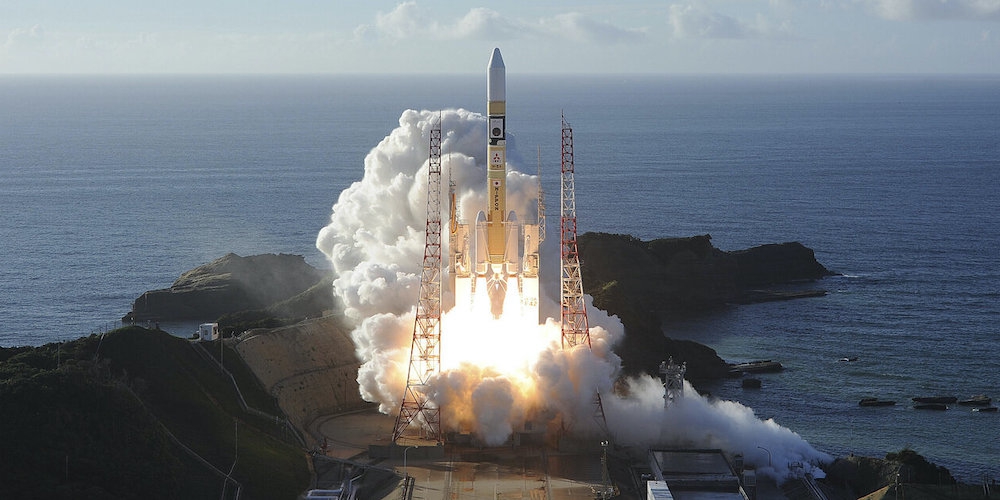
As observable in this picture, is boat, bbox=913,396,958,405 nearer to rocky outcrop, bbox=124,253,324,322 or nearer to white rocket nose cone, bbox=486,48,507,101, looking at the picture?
white rocket nose cone, bbox=486,48,507,101

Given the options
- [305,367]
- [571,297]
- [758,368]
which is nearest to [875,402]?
[758,368]

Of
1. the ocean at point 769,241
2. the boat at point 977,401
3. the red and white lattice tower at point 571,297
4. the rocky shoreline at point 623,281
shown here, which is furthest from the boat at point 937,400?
the red and white lattice tower at point 571,297

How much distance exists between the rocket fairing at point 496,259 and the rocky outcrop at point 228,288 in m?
36.5

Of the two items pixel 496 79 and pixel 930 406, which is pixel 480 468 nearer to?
pixel 496 79

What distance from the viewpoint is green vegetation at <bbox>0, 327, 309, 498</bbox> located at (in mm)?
56062

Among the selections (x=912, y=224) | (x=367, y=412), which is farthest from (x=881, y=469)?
(x=912, y=224)

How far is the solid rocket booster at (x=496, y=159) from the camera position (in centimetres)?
7081

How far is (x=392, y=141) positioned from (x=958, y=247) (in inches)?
2696

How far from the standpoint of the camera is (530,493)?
63.3 m

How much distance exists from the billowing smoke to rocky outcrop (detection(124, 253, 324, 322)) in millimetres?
25011

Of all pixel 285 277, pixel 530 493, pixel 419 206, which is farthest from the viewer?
pixel 285 277

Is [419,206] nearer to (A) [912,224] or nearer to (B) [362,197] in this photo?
(B) [362,197]

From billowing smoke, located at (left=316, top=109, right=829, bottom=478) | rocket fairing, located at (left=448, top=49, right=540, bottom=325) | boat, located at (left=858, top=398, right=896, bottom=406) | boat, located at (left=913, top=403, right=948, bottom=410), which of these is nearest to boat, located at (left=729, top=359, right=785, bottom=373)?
boat, located at (left=858, top=398, right=896, bottom=406)

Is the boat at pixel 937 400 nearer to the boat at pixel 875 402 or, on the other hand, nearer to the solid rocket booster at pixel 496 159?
the boat at pixel 875 402
